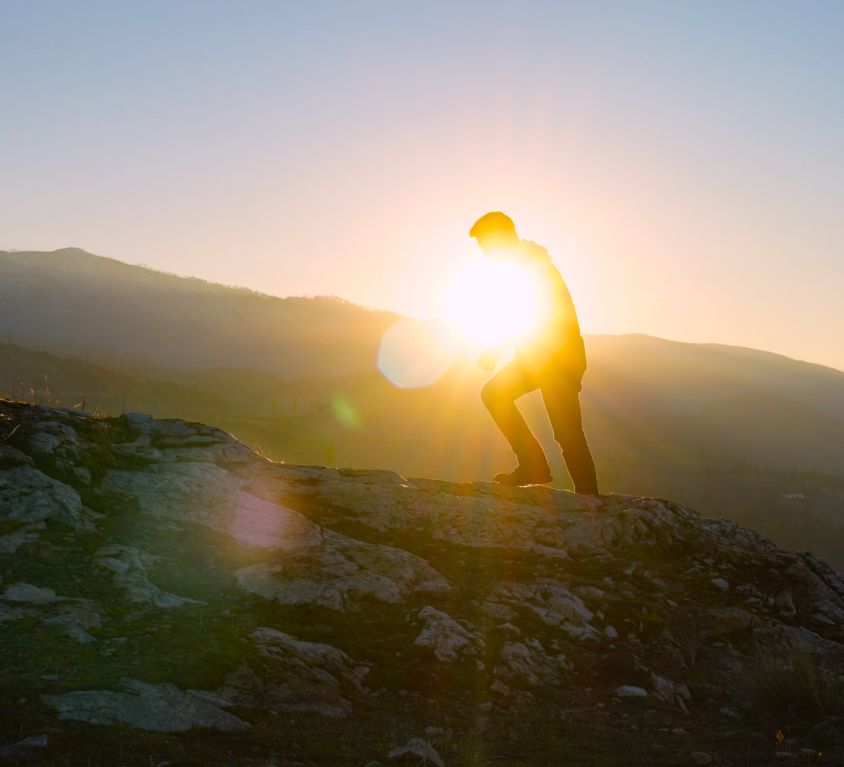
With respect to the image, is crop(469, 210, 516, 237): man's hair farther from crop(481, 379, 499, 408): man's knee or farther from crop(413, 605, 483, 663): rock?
crop(413, 605, 483, 663): rock

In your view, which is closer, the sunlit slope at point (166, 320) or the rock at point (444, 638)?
the rock at point (444, 638)

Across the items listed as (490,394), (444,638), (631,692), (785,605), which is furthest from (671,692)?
(490,394)

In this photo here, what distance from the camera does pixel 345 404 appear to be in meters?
126

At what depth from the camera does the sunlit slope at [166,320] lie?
13388 centimetres

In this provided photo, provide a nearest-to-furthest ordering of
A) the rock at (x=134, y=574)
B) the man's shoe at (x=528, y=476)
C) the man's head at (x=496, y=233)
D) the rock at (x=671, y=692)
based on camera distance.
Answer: the rock at (x=134, y=574)
the rock at (x=671, y=692)
the man's head at (x=496, y=233)
the man's shoe at (x=528, y=476)

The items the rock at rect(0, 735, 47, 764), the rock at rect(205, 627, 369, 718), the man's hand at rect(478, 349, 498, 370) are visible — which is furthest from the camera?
the man's hand at rect(478, 349, 498, 370)

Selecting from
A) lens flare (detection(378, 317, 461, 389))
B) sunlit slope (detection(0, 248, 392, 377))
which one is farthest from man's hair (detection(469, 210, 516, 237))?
lens flare (detection(378, 317, 461, 389))

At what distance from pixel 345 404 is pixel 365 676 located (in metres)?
121

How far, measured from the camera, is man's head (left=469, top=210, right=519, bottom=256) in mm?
9117

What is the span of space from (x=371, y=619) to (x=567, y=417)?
373cm

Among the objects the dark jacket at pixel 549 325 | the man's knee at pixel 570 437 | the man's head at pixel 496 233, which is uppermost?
the man's head at pixel 496 233

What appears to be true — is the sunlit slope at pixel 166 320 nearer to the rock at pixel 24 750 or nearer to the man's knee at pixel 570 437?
the man's knee at pixel 570 437

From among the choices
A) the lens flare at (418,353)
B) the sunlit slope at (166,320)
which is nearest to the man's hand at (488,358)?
the sunlit slope at (166,320)

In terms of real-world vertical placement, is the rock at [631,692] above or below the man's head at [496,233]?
below
